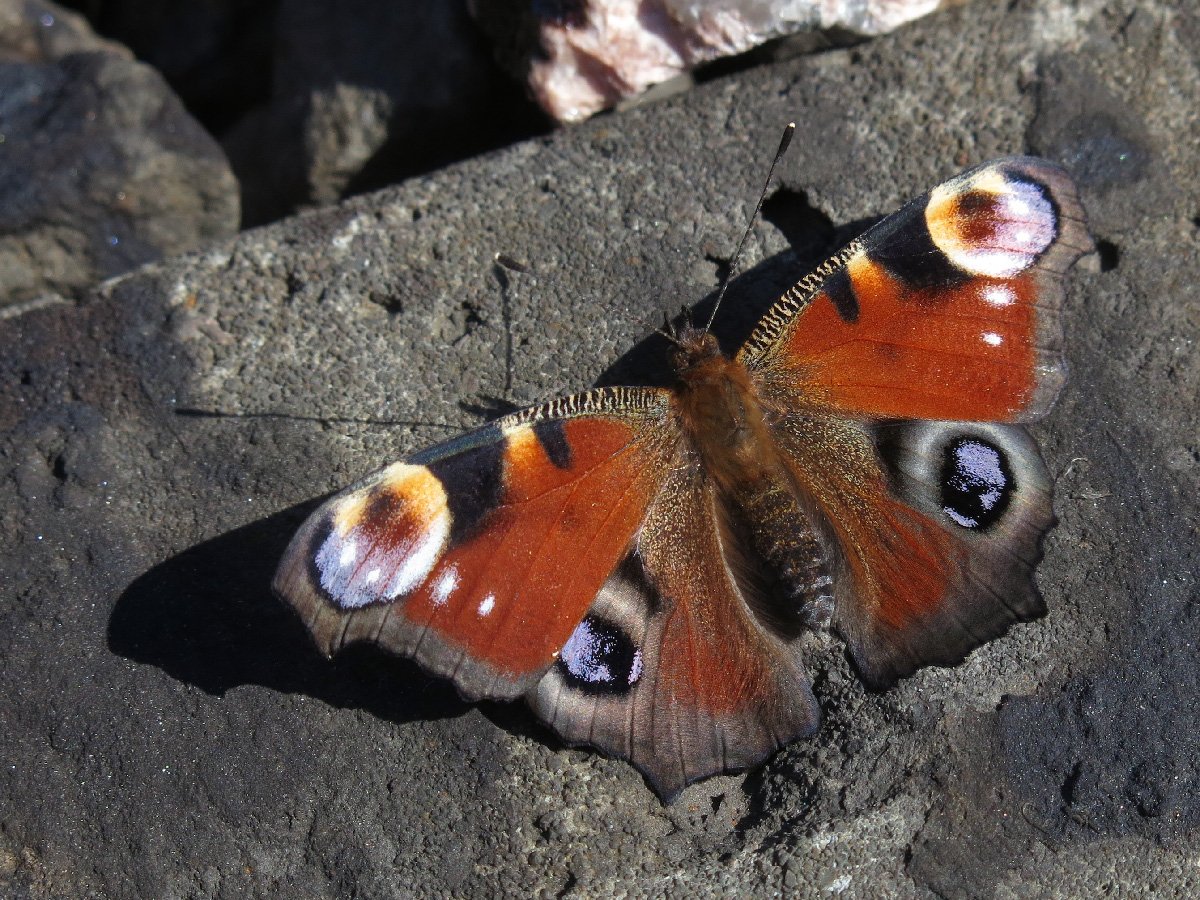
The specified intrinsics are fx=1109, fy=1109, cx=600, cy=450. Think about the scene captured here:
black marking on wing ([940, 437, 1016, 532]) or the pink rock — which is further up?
the pink rock

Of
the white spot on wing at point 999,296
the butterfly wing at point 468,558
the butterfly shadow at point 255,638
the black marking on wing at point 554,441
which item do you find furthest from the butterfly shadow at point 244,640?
the white spot on wing at point 999,296

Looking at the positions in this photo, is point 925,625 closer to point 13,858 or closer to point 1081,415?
point 1081,415

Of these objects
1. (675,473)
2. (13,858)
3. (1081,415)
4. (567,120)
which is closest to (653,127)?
(567,120)

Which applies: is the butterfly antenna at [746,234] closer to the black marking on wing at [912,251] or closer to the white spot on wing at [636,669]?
the black marking on wing at [912,251]

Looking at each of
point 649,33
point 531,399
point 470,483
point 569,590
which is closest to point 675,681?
point 569,590

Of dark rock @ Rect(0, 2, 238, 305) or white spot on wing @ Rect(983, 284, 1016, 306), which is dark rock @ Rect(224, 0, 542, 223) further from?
white spot on wing @ Rect(983, 284, 1016, 306)

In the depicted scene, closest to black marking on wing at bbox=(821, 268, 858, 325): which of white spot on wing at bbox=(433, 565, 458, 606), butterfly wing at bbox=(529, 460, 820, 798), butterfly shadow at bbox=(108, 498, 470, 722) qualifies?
butterfly wing at bbox=(529, 460, 820, 798)

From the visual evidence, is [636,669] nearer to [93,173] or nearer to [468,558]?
[468,558]
